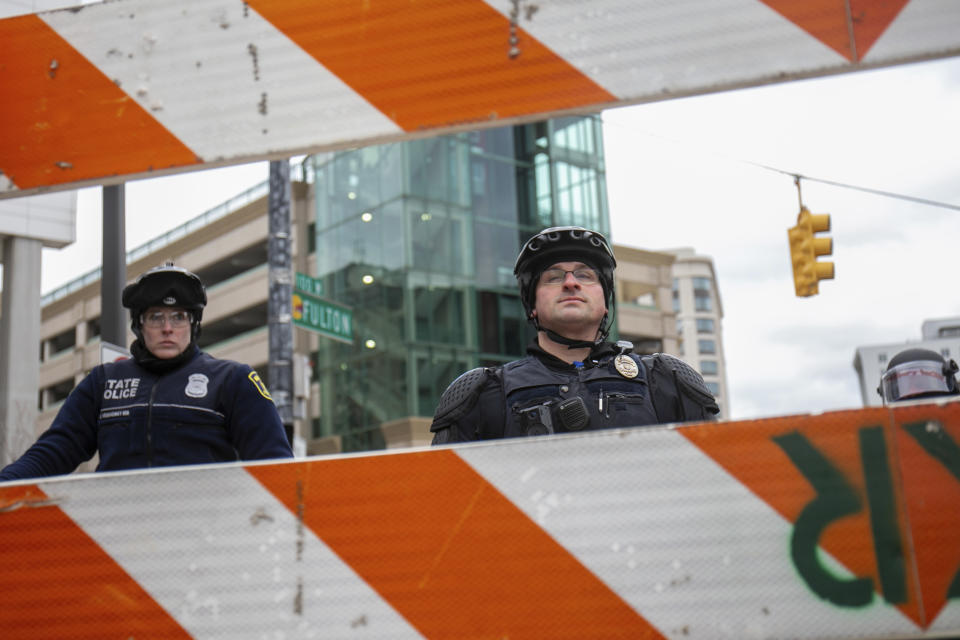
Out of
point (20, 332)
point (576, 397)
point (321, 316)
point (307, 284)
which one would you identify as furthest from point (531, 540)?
point (20, 332)

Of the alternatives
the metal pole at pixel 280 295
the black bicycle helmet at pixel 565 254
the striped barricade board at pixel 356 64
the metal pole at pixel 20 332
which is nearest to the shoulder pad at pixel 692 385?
the black bicycle helmet at pixel 565 254

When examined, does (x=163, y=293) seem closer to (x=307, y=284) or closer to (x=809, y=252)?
(x=307, y=284)

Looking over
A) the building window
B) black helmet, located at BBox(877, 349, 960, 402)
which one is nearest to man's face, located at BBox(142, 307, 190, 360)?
black helmet, located at BBox(877, 349, 960, 402)

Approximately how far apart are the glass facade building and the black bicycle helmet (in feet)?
80.7

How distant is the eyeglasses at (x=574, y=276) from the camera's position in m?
3.52

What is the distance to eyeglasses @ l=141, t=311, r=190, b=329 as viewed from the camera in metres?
3.49

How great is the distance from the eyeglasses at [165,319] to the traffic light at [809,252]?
38.2 feet

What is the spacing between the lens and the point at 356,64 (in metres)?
2.21

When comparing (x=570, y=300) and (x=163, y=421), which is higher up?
(x=570, y=300)

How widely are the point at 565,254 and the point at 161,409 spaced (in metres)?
1.55

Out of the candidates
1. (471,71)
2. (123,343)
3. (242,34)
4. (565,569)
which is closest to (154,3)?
(242,34)

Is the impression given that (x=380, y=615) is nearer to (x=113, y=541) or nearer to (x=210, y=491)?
(x=210, y=491)

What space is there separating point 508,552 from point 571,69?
1090mm

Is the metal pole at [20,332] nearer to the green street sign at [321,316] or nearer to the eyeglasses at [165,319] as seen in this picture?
the green street sign at [321,316]
